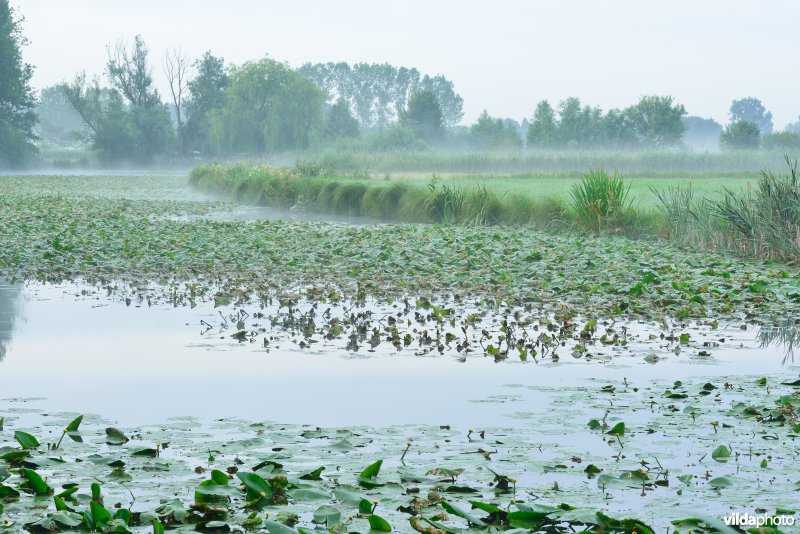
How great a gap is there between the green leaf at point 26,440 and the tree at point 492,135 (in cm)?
5470

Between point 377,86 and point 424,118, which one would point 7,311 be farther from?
point 377,86

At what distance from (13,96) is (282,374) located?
6586 cm

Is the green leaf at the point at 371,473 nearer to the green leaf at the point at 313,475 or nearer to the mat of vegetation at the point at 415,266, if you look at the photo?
the green leaf at the point at 313,475

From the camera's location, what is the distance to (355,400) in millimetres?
6430

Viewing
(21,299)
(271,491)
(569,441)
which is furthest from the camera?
(21,299)

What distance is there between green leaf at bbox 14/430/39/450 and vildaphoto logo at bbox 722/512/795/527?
11.2ft

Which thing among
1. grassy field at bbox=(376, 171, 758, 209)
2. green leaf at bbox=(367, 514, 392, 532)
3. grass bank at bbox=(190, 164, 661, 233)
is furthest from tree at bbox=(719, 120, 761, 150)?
green leaf at bbox=(367, 514, 392, 532)

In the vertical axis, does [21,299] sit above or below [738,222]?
below

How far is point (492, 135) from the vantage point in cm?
6438

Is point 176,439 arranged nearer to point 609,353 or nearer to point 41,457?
point 41,457

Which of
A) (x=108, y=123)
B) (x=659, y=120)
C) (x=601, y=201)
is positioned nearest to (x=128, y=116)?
(x=108, y=123)

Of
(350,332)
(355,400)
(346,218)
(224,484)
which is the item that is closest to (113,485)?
(224,484)

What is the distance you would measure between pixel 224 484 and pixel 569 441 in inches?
77.4

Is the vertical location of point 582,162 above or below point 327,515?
above
